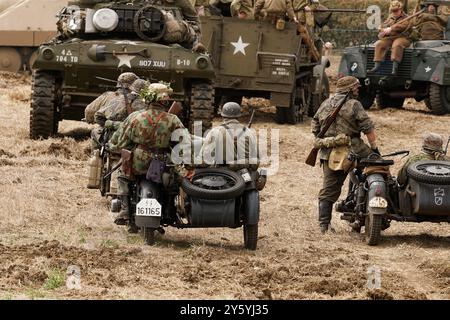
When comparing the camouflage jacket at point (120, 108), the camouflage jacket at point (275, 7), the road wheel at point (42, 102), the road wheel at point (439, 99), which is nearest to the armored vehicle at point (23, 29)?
the camouflage jacket at point (275, 7)

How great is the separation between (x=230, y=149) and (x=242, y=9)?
1165 centimetres

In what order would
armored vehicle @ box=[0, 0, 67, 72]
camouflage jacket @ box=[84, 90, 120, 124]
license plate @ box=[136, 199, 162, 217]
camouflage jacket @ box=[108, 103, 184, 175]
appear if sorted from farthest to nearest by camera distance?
armored vehicle @ box=[0, 0, 67, 72] < camouflage jacket @ box=[84, 90, 120, 124] < camouflage jacket @ box=[108, 103, 184, 175] < license plate @ box=[136, 199, 162, 217]

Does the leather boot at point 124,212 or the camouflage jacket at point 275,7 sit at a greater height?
the camouflage jacket at point 275,7

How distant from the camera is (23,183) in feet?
46.9

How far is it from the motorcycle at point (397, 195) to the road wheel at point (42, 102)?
22.0 ft

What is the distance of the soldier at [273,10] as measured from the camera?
2173 centimetres

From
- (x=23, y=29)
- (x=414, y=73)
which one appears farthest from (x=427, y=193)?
(x=23, y=29)

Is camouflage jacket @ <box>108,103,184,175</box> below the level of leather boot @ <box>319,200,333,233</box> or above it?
above

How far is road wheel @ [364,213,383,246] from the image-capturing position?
1155cm

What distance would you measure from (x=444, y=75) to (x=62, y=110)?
8.07 m

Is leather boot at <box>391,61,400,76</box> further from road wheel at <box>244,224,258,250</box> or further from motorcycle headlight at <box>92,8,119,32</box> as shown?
road wheel at <box>244,224,258,250</box>

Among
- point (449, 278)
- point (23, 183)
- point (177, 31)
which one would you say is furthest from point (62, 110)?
point (449, 278)

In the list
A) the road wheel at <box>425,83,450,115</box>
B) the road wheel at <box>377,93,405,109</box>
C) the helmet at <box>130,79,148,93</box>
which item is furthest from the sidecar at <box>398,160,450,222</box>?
the road wheel at <box>377,93,405,109</box>

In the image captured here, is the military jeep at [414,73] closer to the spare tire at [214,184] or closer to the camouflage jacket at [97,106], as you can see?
the camouflage jacket at [97,106]
